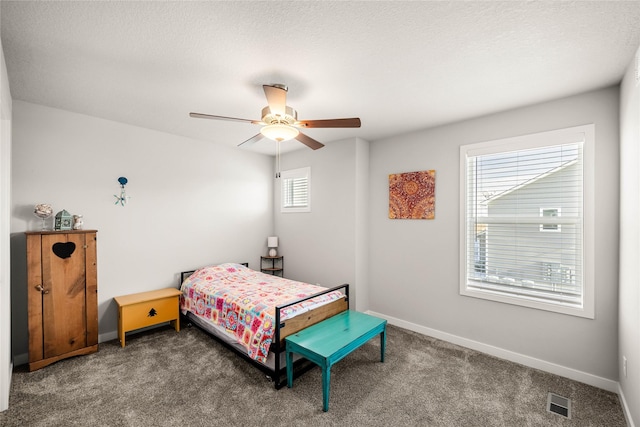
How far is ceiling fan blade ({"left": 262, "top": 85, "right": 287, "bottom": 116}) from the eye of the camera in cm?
205

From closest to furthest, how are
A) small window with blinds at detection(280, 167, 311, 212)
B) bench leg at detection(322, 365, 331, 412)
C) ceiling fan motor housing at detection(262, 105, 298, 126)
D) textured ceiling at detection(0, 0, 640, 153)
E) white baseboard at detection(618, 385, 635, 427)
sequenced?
textured ceiling at detection(0, 0, 640, 153), white baseboard at detection(618, 385, 635, 427), bench leg at detection(322, 365, 331, 412), ceiling fan motor housing at detection(262, 105, 298, 126), small window with blinds at detection(280, 167, 311, 212)

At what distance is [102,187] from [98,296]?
1265mm

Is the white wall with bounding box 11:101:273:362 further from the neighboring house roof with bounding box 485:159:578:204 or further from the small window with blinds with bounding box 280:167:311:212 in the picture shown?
the neighboring house roof with bounding box 485:159:578:204

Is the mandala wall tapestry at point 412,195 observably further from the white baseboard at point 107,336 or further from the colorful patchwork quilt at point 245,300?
the white baseboard at point 107,336

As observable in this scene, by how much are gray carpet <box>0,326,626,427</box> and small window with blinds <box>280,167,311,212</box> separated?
241 cm

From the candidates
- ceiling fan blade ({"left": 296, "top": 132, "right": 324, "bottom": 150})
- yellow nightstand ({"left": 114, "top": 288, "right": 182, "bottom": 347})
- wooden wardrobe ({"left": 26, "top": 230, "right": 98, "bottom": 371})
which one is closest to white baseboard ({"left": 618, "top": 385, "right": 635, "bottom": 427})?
ceiling fan blade ({"left": 296, "top": 132, "right": 324, "bottom": 150})

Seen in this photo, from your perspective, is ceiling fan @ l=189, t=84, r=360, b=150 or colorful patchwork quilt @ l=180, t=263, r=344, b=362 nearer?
ceiling fan @ l=189, t=84, r=360, b=150

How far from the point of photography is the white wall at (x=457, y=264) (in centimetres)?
245

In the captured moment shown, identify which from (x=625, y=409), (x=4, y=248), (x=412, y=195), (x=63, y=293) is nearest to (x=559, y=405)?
(x=625, y=409)

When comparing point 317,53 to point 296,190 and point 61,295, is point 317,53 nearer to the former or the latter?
point 296,190

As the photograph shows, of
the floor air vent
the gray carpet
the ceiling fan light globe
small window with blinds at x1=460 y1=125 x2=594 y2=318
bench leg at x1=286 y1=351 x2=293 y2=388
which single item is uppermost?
the ceiling fan light globe

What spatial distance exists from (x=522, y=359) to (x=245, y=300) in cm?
287

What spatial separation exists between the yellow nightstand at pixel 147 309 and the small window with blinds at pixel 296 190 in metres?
2.14

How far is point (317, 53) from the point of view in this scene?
1.95m
